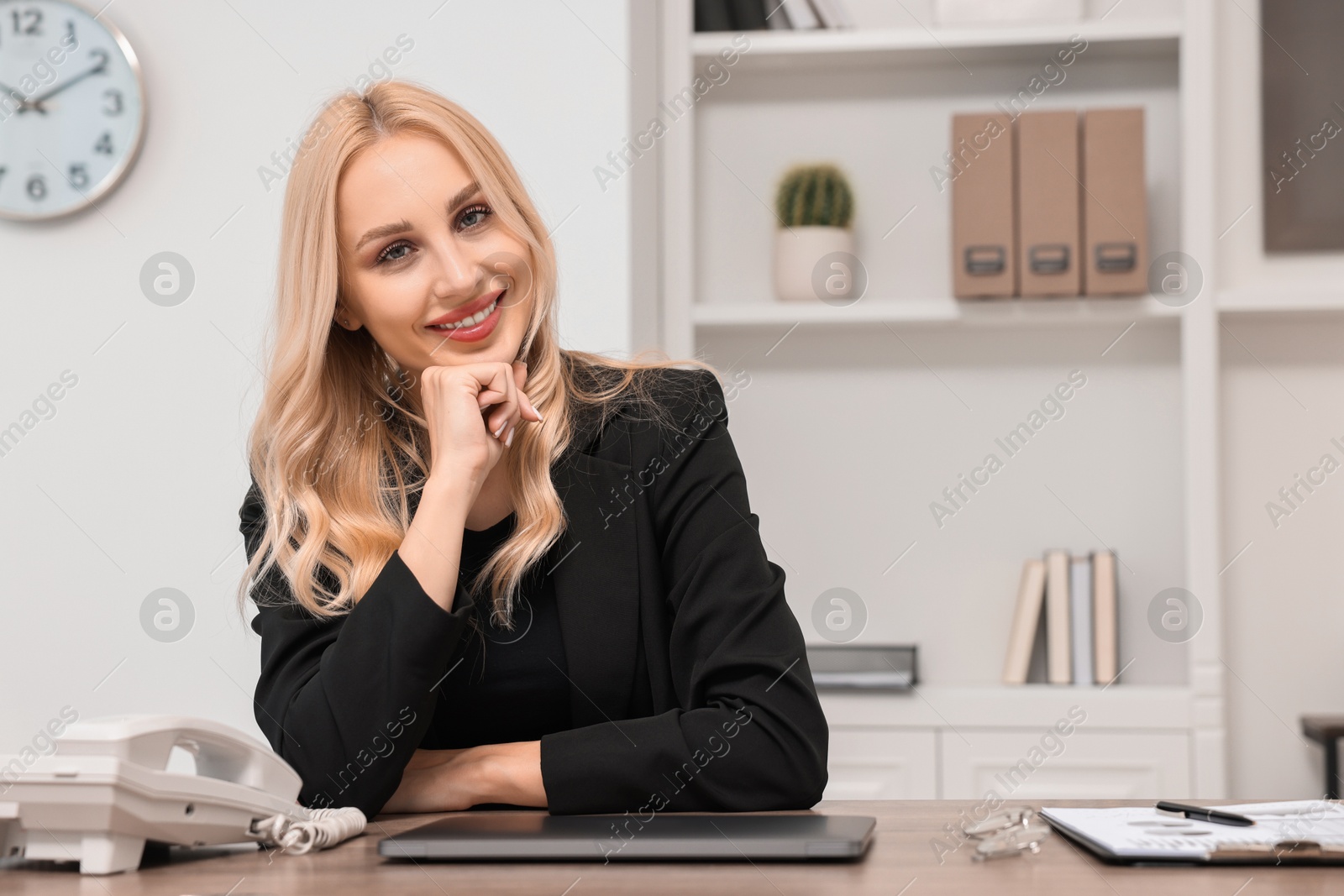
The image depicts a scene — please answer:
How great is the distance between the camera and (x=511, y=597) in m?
1.33

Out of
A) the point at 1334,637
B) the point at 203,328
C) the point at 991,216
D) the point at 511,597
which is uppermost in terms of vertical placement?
the point at 991,216

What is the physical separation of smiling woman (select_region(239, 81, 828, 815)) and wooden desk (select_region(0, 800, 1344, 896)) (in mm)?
273

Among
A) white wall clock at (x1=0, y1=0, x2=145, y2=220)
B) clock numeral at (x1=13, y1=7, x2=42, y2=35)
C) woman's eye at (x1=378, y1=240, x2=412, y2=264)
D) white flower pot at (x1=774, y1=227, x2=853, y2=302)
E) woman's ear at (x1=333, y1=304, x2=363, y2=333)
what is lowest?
woman's ear at (x1=333, y1=304, x2=363, y2=333)

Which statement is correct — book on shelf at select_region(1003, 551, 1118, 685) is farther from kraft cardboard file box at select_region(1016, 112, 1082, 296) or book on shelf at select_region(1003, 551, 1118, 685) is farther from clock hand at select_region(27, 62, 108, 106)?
clock hand at select_region(27, 62, 108, 106)

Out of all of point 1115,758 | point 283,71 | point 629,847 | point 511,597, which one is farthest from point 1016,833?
point 283,71

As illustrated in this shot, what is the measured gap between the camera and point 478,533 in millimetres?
1377

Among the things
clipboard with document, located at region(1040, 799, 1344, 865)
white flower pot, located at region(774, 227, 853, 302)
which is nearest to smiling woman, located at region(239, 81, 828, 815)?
clipboard with document, located at region(1040, 799, 1344, 865)

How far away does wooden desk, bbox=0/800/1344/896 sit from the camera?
0.68 m

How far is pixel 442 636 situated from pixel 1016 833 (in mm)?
570

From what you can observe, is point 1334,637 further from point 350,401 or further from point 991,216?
point 350,401

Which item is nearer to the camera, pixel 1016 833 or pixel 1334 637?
pixel 1016 833

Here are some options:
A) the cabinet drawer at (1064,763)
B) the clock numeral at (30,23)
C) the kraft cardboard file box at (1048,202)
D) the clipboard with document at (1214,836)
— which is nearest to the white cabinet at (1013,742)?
the cabinet drawer at (1064,763)

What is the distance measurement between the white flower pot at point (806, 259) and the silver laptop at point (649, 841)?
1881mm

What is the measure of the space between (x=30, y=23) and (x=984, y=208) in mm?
1984
